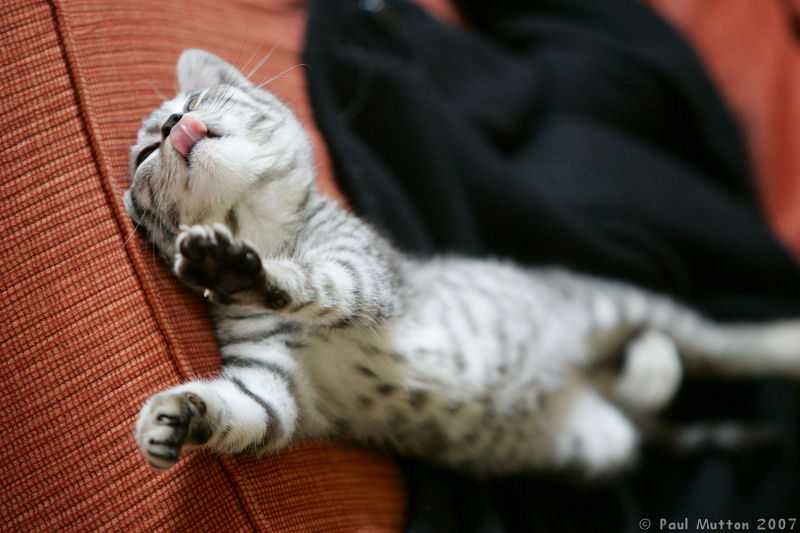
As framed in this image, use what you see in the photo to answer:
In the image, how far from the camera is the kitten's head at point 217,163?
847 mm

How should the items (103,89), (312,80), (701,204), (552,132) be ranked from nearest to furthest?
(103,89) < (312,80) < (701,204) < (552,132)

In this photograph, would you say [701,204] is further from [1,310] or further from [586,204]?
[1,310]

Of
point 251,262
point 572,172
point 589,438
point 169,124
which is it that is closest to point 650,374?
point 589,438

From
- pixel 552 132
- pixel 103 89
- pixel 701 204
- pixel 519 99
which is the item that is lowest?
pixel 701 204

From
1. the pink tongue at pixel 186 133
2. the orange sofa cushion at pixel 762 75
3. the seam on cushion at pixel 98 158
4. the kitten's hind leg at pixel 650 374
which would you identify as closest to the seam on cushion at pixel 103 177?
the seam on cushion at pixel 98 158

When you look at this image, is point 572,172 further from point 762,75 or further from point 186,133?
point 186,133

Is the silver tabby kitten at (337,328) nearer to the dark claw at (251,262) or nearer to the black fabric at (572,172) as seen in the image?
the dark claw at (251,262)

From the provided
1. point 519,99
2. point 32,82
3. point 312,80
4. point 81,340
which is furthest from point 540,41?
point 81,340

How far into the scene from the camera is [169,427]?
0.67 m

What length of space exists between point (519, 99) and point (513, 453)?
35.5 inches

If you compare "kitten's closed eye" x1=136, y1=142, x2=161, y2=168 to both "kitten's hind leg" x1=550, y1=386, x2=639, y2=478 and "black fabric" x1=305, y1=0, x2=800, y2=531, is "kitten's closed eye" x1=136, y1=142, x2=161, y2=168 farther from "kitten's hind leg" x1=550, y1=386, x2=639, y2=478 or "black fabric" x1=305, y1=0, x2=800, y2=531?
"kitten's hind leg" x1=550, y1=386, x2=639, y2=478

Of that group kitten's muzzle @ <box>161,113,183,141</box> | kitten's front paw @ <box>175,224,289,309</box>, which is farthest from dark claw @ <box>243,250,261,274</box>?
kitten's muzzle @ <box>161,113,183,141</box>

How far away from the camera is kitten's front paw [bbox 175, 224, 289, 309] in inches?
26.8

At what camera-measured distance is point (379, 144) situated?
1403mm
